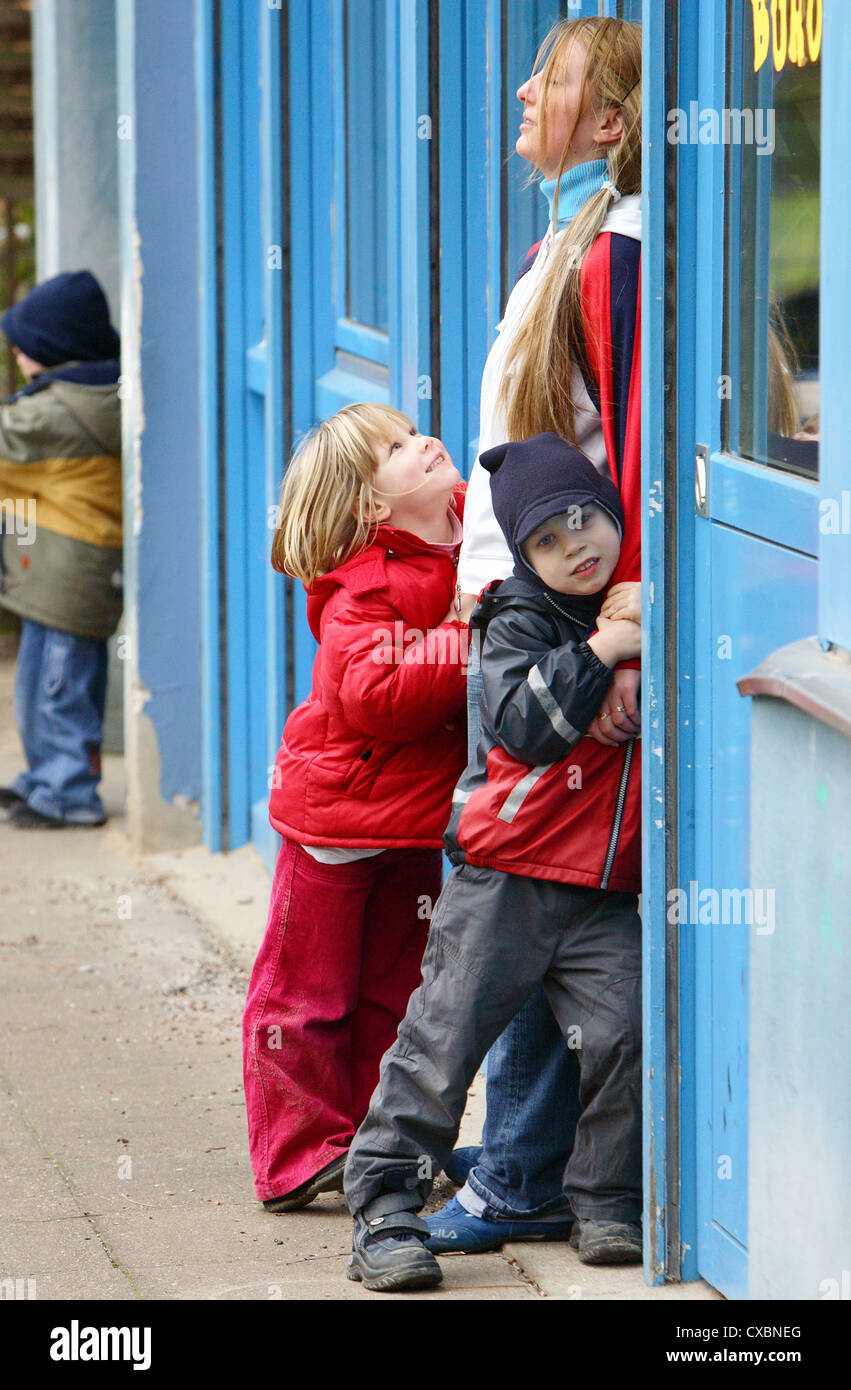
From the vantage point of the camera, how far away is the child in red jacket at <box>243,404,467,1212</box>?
290 cm

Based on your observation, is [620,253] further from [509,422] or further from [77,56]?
[77,56]

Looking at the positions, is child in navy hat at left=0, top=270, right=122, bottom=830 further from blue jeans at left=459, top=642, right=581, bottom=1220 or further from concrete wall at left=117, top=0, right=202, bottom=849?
blue jeans at left=459, top=642, right=581, bottom=1220

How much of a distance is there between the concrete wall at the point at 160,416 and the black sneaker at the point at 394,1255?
3075mm

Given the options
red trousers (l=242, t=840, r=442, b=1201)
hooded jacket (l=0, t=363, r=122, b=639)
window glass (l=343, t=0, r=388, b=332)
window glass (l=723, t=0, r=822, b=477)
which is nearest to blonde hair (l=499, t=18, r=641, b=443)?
window glass (l=723, t=0, r=822, b=477)

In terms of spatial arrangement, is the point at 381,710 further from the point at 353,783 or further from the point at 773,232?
the point at 773,232

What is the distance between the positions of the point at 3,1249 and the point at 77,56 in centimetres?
501

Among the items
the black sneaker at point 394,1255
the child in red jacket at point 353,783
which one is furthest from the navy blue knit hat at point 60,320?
the black sneaker at point 394,1255

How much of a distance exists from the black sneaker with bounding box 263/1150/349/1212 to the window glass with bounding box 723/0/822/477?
4.75 ft

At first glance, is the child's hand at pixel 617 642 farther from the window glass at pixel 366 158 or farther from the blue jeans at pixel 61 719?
the blue jeans at pixel 61 719

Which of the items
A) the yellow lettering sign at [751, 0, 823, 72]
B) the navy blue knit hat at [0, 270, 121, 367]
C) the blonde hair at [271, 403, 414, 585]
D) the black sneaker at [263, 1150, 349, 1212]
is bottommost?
the black sneaker at [263, 1150, 349, 1212]

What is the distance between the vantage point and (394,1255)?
2826 mm

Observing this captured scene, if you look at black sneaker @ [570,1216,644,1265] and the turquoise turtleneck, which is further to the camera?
black sneaker @ [570,1216,644,1265]

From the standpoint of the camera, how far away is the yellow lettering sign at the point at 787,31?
2.31m

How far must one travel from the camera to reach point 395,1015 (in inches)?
130
